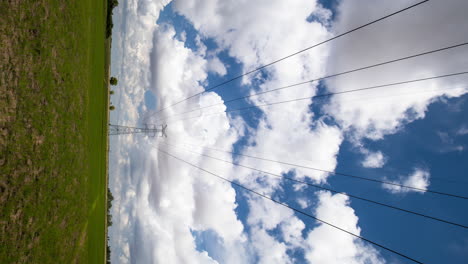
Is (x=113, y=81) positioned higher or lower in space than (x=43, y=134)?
higher

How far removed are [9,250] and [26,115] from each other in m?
9.34

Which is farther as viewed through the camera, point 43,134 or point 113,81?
point 113,81

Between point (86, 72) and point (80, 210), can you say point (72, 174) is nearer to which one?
point (80, 210)

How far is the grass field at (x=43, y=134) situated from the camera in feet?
45.5

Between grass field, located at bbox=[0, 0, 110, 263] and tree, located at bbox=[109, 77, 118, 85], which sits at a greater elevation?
tree, located at bbox=[109, 77, 118, 85]

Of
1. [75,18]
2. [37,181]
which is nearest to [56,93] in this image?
[37,181]

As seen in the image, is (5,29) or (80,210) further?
(80,210)

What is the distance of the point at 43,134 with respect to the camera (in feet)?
58.9

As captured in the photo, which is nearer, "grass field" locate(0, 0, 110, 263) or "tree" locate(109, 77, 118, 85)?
"grass field" locate(0, 0, 110, 263)

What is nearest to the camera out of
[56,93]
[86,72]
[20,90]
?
[20,90]

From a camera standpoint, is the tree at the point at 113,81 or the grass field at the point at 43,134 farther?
the tree at the point at 113,81

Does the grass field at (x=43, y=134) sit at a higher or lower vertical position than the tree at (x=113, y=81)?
lower

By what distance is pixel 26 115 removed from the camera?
51.5ft

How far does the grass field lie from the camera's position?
13875 mm
